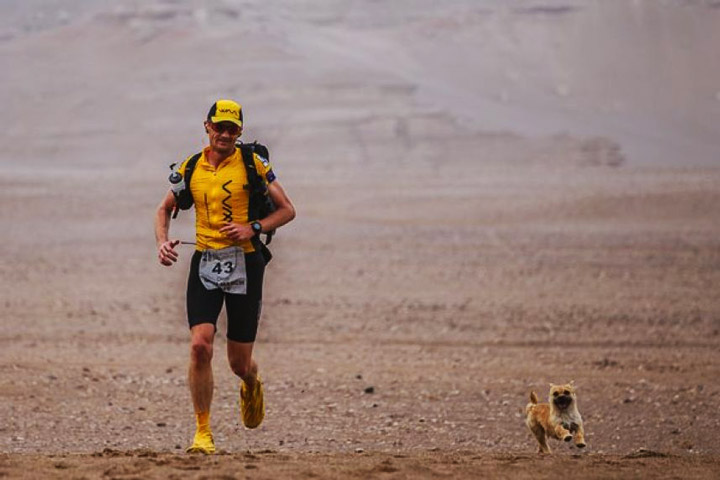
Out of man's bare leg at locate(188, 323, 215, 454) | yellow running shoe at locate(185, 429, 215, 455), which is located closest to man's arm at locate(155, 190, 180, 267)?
man's bare leg at locate(188, 323, 215, 454)

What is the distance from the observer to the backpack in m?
8.05

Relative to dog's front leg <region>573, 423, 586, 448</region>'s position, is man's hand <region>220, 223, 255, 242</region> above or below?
above

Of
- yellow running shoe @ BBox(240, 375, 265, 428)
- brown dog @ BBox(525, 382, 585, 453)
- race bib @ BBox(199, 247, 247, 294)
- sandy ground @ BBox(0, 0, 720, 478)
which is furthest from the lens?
sandy ground @ BBox(0, 0, 720, 478)

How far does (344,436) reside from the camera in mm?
10633

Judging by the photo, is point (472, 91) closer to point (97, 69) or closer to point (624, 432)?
point (97, 69)

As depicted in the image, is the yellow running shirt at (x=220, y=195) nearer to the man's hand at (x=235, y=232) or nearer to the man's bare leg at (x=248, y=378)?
the man's hand at (x=235, y=232)

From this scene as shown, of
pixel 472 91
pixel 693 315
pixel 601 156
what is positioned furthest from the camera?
pixel 472 91

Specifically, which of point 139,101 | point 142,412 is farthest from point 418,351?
point 139,101

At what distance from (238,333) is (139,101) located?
93134 millimetres

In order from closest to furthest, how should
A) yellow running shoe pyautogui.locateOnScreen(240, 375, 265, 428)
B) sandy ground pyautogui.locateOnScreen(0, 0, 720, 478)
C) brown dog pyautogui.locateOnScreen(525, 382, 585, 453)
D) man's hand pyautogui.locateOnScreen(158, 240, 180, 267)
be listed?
man's hand pyautogui.locateOnScreen(158, 240, 180, 267)
brown dog pyautogui.locateOnScreen(525, 382, 585, 453)
yellow running shoe pyautogui.locateOnScreen(240, 375, 265, 428)
sandy ground pyautogui.locateOnScreen(0, 0, 720, 478)

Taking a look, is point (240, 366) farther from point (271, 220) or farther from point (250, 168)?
point (250, 168)

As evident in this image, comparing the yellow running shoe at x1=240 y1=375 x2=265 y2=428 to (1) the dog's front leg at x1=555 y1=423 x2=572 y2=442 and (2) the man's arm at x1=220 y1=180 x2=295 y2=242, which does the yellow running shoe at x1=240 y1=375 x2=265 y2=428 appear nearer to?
(2) the man's arm at x1=220 y1=180 x2=295 y2=242

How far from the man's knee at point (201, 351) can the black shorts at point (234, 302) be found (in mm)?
111

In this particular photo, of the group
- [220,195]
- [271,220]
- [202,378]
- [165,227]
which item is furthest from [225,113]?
[202,378]
